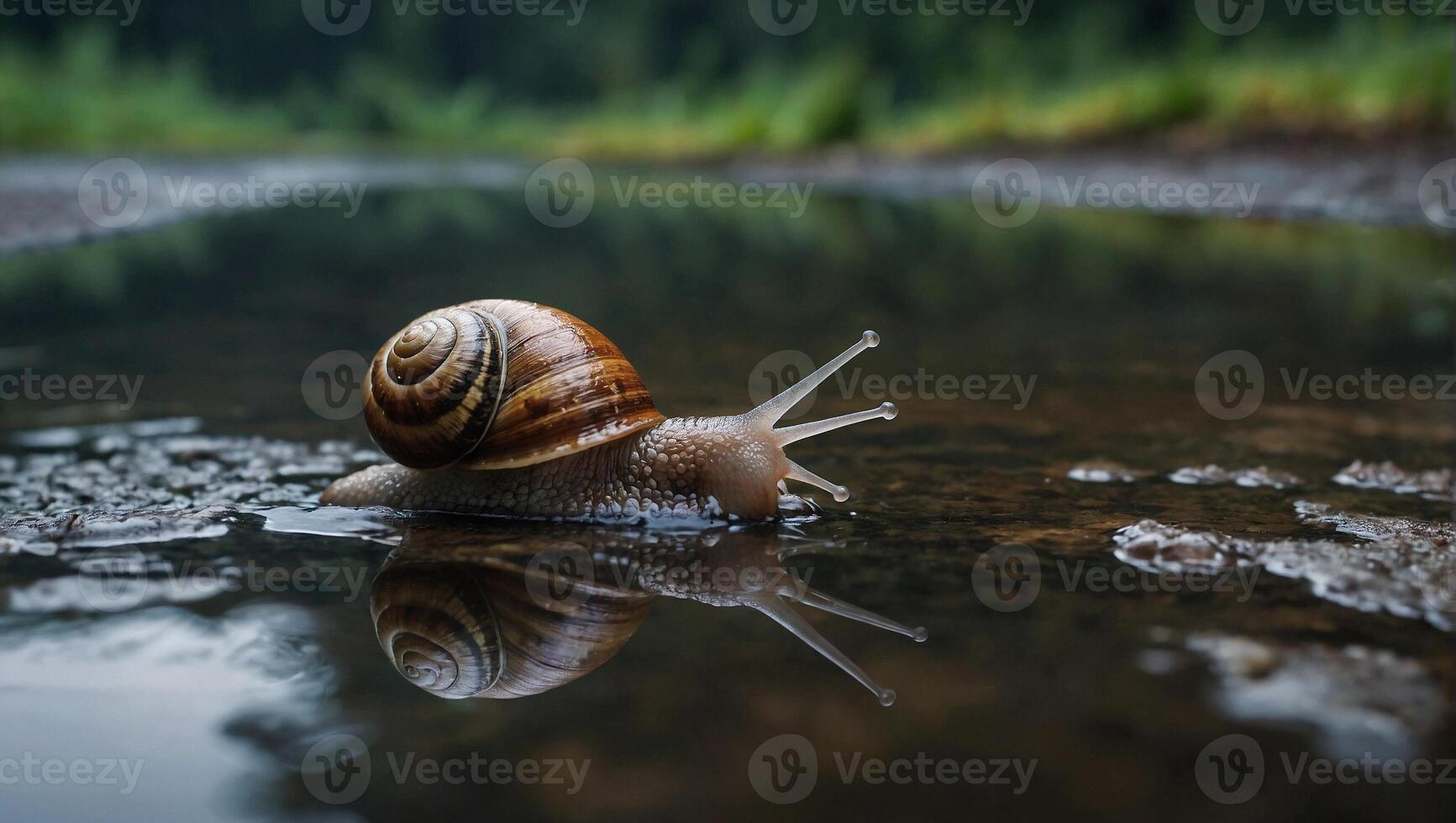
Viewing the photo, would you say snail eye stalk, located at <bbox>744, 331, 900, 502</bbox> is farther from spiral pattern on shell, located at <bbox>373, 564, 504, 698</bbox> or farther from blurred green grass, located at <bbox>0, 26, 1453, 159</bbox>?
blurred green grass, located at <bbox>0, 26, 1453, 159</bbox>

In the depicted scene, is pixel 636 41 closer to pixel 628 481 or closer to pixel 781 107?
pixel 781 107

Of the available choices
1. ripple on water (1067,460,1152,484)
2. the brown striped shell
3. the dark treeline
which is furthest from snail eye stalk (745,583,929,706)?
the dark treeline

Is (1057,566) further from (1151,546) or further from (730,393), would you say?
(730,393)

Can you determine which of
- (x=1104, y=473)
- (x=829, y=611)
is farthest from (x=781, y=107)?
(x=829, y=611)

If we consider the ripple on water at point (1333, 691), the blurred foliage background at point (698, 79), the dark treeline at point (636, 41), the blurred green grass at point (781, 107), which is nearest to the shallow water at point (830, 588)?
the ripple on water at point (1333, 691)

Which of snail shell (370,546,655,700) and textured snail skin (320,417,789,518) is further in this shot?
textured snail skin (320,417,789,518)

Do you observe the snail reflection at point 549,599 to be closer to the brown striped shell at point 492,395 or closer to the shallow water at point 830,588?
the shallow water at point 830,588

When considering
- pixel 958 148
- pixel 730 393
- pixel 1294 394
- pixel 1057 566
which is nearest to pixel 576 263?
pixel 730 393
